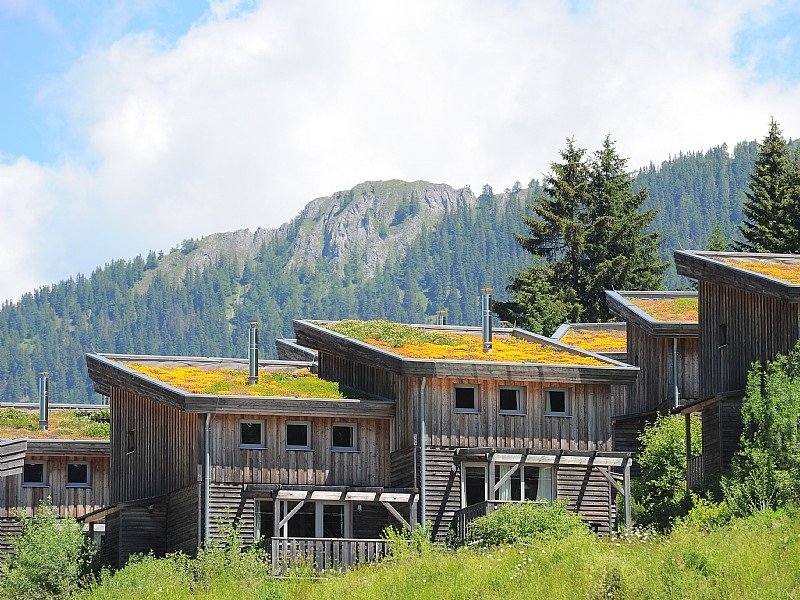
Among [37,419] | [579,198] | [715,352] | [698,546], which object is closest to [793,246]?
[579,198]

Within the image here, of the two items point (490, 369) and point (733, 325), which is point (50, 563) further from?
point (733, 325)

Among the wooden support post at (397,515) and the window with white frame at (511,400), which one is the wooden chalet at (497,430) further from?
the wooden support post at (397,515)

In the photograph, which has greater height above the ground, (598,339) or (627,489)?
(598,339)

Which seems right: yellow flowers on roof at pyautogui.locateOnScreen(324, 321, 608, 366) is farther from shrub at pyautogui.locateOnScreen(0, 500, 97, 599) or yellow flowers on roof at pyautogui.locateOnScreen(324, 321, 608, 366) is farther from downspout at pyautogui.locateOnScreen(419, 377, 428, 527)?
shrub at pyautogui.locateOnScreen(0, 500, 97, 599)

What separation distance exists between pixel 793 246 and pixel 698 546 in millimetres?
45030

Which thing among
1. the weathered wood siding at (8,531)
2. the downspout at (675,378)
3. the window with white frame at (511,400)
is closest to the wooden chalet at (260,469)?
the window with white frame at (511,400)

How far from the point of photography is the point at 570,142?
318 feet

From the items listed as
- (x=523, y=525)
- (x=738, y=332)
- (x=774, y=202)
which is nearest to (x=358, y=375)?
(x=523, y=525)

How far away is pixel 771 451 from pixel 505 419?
946 centimetres

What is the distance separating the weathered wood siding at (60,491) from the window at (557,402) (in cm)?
1837

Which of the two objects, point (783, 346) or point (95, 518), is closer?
point (783, 346)

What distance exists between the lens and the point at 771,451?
52875 mm

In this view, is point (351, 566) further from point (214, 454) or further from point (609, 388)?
point (609, 388)

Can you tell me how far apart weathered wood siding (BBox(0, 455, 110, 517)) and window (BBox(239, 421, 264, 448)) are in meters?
12.1
